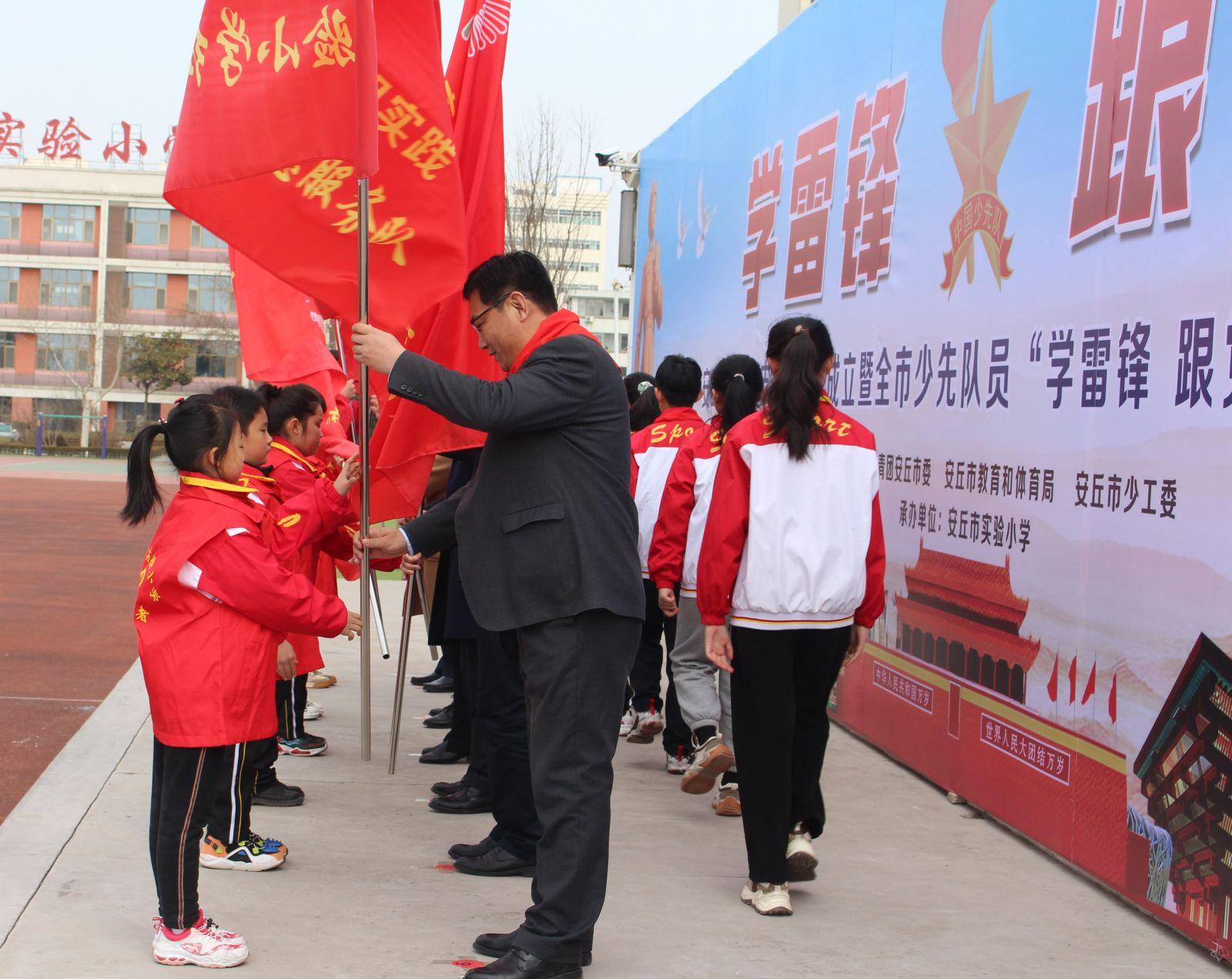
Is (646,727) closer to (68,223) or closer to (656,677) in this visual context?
(656,677)

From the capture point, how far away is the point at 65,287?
60.8 meters

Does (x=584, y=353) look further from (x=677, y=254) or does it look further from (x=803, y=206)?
(x=677, y=254)

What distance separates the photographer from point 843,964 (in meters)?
3.89

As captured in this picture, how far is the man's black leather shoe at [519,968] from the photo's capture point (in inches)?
141

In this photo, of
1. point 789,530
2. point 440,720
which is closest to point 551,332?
point 789,530

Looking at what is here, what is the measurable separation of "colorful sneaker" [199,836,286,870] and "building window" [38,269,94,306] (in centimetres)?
6085

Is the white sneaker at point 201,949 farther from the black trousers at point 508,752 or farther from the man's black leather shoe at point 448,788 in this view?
the man's black leather shoe at point 448,788

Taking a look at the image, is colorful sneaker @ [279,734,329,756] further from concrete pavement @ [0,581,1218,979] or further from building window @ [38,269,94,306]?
building window @ [38,269,94,306]

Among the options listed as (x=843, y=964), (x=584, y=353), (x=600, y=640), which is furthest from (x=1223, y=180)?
(x=843, y=964)

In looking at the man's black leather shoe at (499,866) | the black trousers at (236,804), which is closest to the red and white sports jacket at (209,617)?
the black trousers at (236,804)

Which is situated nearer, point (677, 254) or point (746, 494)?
point (746, 494)

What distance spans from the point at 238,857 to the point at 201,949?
2.95ft

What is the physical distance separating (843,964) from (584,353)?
1845 millimetres

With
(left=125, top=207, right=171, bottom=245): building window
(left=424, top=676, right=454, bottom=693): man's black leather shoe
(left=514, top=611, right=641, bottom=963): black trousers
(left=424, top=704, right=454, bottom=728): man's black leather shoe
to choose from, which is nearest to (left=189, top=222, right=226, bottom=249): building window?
(left=125, top=207, right=171, bottom=245): building window
